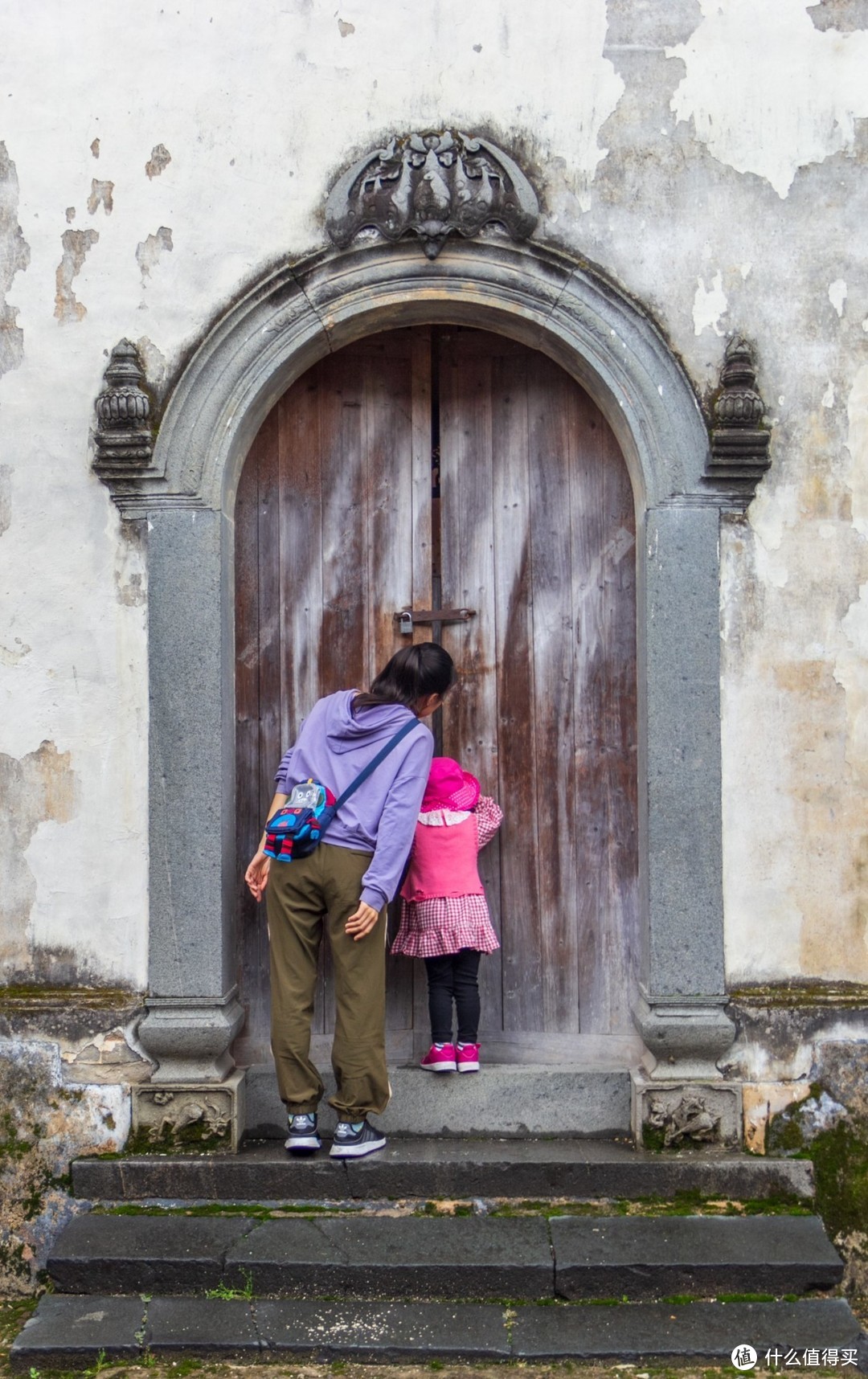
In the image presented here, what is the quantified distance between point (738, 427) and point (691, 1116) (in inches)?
90.8

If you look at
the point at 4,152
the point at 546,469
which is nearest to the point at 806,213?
the point at 546,469

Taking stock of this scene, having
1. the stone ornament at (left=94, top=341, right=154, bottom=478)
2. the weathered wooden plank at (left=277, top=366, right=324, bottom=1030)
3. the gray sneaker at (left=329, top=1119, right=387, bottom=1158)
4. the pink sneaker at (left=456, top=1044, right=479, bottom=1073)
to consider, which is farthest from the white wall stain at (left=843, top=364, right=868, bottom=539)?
the gray sneaker at (left=329, top=1119, right=387, bottom=1158)

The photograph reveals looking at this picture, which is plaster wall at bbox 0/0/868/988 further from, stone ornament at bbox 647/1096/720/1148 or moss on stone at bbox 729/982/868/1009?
stone ornament at bbox 647/1096/720/1148

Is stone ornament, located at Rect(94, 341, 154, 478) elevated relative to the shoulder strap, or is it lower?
elevated

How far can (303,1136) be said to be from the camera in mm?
3855

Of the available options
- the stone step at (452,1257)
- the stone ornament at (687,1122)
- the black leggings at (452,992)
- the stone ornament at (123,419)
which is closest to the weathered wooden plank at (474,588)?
the black leggings at (452,992)

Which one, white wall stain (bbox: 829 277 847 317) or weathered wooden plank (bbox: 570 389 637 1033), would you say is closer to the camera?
white wall stain (bbox: 829 277 847 317)

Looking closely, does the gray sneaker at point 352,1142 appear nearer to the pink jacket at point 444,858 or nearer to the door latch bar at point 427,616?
the pink jacket at point 444,858

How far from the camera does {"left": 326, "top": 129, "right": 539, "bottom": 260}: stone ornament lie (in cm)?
402

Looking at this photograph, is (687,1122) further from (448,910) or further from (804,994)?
(448,910)

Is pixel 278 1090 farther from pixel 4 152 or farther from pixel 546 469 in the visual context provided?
pixel 4 152

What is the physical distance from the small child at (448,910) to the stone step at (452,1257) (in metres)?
0.62

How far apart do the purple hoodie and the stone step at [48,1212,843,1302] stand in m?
1.00

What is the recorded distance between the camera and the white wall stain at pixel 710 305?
405cm
